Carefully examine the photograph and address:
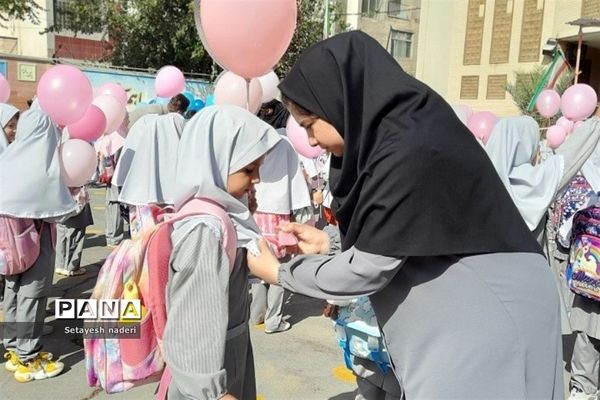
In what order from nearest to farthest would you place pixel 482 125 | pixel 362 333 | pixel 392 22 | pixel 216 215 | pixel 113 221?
pixel 216 215, pixel 362 333, pixel 482 125, pixel 113 221, pixel 392 22

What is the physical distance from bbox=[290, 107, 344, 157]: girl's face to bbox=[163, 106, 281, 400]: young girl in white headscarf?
29cm

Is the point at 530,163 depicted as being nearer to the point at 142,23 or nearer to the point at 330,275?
the point at 330,275

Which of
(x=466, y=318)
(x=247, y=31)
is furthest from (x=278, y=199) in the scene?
(x=466, y=318)

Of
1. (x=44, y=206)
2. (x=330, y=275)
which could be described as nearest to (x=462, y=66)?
(x=44, y=206)

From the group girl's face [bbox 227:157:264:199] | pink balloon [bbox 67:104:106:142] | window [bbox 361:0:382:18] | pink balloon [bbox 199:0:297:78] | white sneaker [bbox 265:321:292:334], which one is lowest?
white sneaker [bbox 265:321:292:334]

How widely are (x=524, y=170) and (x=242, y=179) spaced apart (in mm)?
1825

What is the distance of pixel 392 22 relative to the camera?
82.3 feet

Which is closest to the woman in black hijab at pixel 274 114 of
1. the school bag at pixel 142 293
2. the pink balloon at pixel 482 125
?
the pink balloon at pixel 482 125

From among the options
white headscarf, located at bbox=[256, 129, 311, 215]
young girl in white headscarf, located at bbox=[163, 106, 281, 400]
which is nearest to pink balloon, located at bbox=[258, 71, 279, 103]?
white headscarf, located at bbox=[256, 129, 311, 215]

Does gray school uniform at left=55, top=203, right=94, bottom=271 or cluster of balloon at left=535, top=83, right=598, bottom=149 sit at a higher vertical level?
cluster of balloon at left=535, top=83, right=598, bottom=149

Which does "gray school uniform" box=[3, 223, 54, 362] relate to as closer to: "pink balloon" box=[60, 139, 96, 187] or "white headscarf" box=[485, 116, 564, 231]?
"pink balloon" box=[60, 139, 96, 187]

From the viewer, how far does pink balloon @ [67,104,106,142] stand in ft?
14.1

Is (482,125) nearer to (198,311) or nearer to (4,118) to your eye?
(4,118)

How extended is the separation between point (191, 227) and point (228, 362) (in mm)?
510
